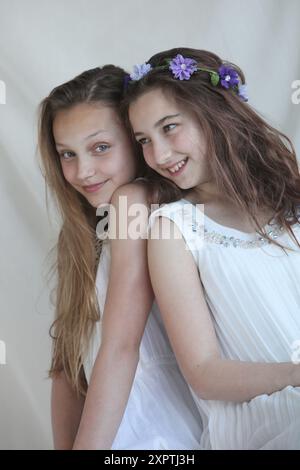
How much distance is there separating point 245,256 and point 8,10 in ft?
3.54

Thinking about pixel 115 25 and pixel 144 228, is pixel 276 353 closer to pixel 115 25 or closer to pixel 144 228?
pixel 144 228

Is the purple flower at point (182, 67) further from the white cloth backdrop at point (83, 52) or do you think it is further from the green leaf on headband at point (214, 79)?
the white cloth backdrop at point (83, 52)

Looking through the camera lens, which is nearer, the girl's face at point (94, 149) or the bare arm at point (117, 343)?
the bare arm at point (117, 343)

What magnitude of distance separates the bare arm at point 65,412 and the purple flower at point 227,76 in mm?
790

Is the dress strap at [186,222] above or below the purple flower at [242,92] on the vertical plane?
below

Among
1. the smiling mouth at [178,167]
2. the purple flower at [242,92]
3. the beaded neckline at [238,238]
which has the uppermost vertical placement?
the purple flower at [242,92]

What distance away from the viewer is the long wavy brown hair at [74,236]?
5.55 ft

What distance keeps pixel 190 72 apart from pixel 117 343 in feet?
1.95

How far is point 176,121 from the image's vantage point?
5.15 feet
